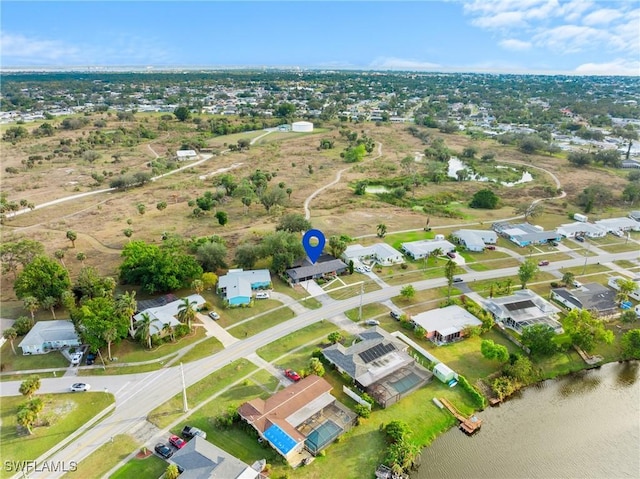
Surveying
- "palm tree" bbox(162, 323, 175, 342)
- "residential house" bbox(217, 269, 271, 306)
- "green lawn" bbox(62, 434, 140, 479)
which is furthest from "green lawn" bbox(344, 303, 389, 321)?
"green lawn" bbox(62, 434, 140, 479)

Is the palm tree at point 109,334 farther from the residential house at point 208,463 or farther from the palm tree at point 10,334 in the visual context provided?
the residential house at point 208,463

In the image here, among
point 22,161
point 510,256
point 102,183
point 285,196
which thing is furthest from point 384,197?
point 22,161

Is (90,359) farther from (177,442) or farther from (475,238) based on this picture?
(475,238)

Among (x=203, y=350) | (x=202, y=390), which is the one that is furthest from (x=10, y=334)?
(x=202, y=390)

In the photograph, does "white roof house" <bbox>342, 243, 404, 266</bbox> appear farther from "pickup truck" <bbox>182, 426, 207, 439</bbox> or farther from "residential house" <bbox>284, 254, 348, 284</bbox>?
"pickup truck" <bbox>182, 426, 207, 439</bbox>

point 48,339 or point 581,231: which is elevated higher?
point 581,231

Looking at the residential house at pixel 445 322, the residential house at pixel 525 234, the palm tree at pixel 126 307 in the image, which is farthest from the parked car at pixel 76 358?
the residential house at pixel 525 234
